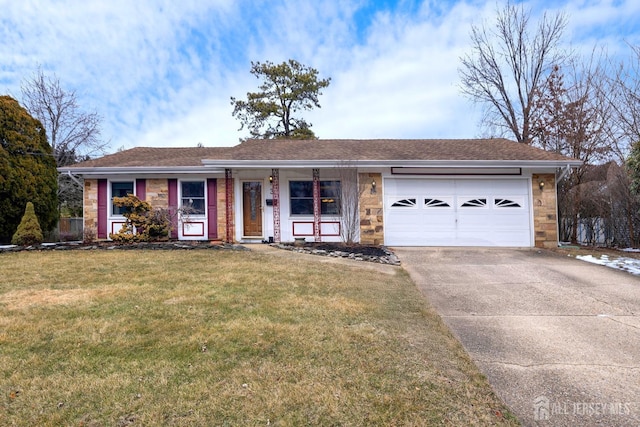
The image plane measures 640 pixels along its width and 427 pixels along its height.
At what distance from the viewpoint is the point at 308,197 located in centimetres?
1156

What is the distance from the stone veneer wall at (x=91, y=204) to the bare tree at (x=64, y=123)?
26.8ft

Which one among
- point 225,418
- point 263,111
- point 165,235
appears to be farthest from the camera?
point 263,111

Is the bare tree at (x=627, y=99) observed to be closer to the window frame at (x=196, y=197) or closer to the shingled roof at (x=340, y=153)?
the shingled roof at (x=340, y=153)

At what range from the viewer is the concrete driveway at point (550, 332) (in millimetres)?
2441

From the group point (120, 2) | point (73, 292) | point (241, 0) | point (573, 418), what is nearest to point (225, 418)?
point (573, 418)

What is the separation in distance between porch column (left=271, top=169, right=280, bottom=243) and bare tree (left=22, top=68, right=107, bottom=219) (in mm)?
13183

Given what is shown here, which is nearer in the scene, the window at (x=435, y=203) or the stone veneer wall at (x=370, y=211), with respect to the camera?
the stone veneer wall at (x=370, y=211)

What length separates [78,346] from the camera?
316cm

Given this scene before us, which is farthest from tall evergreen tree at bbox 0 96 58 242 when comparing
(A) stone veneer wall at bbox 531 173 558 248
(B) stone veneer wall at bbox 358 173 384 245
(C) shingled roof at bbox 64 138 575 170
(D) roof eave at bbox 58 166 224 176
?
(A) stone veneer wall at bbox 531 173 558 248

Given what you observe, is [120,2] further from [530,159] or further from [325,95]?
[325,95]

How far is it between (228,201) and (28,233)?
19.0 feet

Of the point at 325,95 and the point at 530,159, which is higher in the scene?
the point at 325,95

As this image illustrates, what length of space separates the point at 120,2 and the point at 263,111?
13542mm

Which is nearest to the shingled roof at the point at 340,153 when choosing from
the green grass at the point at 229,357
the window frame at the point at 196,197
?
the window frame at the point at 196,197
